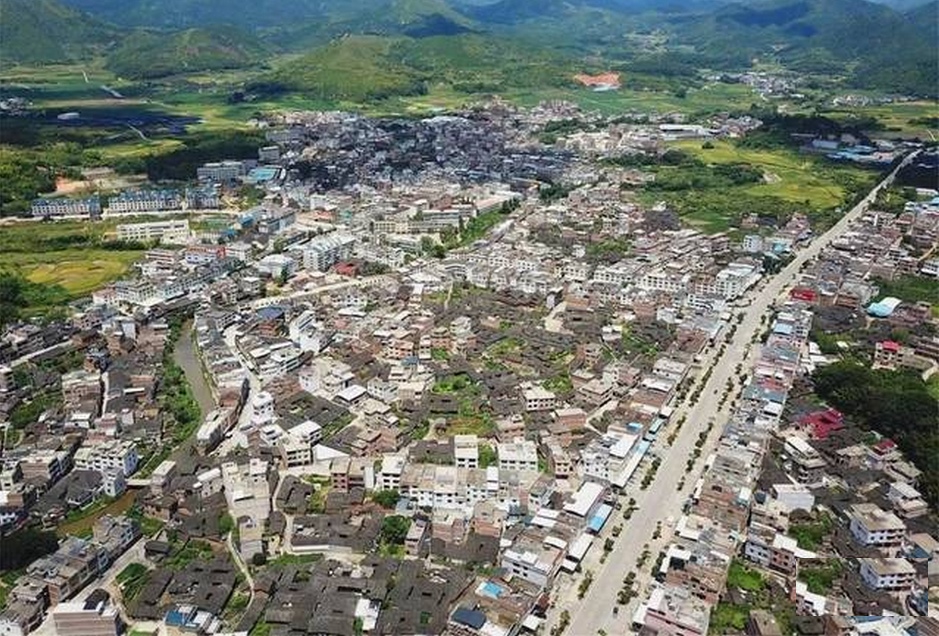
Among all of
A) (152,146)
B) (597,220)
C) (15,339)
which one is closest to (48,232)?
(15,339)

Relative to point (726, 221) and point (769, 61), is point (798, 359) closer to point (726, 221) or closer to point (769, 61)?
point (726, 221)

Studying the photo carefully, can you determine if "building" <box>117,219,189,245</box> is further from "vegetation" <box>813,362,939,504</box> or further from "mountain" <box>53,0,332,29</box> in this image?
"mountain" <box>53,0,332,29</box>

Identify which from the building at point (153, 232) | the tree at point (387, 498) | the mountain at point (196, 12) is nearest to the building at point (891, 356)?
the tree at point (387, 498)

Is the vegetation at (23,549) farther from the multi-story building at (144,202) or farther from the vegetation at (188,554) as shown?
the multi-story building at (144,202)

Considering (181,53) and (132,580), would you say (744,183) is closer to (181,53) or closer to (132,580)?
(132,580)

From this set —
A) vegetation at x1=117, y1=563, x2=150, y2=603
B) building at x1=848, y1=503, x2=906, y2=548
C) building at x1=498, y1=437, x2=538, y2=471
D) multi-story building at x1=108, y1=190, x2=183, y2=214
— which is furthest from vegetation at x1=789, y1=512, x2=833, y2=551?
multi-story building at x1=108, y1=190, x2=183, y2=214

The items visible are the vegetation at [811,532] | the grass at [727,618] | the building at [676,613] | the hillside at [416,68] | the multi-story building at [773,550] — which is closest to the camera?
the building at [676,613]
